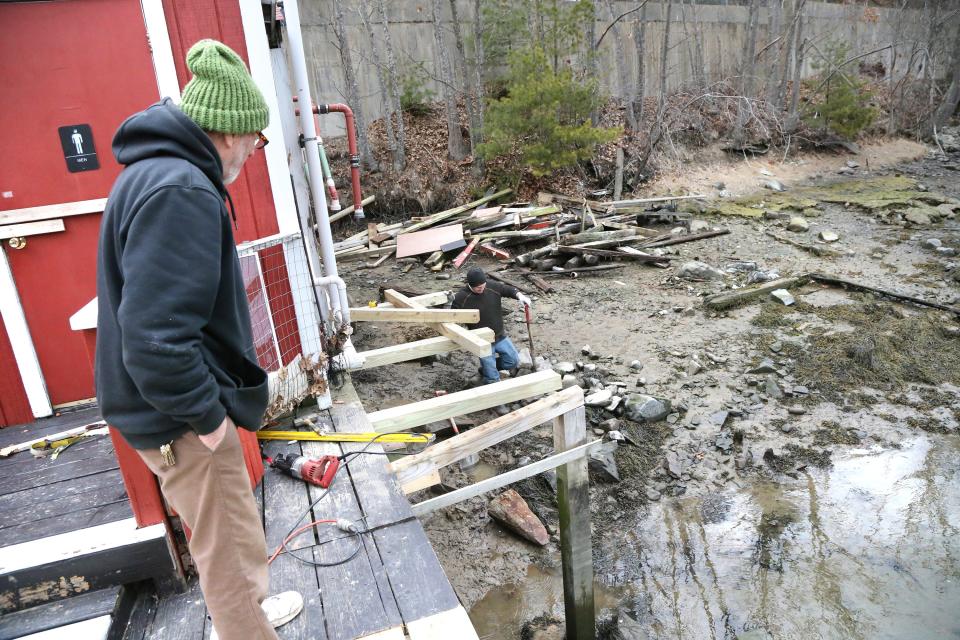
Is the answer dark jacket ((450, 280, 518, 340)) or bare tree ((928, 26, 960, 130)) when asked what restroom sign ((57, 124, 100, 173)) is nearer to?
dark jacket ((450, 280, 518, 340))

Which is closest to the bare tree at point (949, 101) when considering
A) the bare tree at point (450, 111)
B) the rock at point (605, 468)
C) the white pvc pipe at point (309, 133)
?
the bare tree at point (450, 111)

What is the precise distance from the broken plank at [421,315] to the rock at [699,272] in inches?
209

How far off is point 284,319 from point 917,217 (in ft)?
46.8

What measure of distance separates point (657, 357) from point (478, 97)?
423 inches

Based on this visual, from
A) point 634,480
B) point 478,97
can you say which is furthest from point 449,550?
point 478,97

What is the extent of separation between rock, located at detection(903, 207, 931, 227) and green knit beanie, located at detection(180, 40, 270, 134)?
1495 cm

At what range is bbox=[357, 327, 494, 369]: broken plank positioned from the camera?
538cm

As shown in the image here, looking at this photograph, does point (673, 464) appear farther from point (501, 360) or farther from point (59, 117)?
point (59, 117)

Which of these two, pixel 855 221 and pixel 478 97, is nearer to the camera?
pixel 855 221

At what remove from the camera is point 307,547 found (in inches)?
116

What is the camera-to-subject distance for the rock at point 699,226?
13.0 meters

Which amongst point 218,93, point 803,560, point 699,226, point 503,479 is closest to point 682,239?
point 699,226

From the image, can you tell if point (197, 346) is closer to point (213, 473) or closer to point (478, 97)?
point (213, 473)

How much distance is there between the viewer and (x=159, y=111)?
183 centimetres
